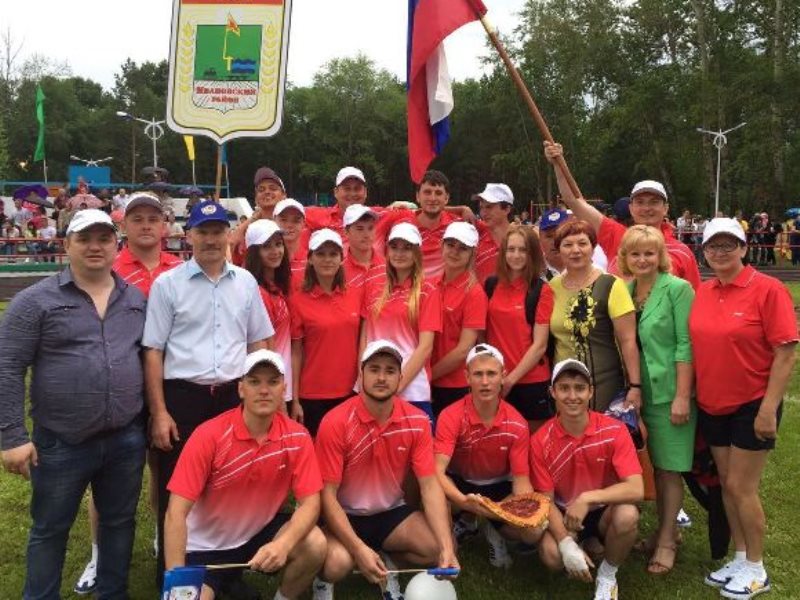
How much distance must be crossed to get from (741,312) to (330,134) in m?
71.5

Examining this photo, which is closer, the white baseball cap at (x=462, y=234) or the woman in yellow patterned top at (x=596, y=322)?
the woman in yellow patterned top at (x=596, y=322)

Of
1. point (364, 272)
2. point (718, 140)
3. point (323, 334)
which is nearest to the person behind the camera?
point (323, 334)

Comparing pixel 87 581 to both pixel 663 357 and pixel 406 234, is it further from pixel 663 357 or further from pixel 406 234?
pixel 663 357

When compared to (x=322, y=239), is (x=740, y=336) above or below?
below

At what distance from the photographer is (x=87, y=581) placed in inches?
189

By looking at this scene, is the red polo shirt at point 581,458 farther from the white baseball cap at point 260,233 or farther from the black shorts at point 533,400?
the white baseball cap at point 260,233

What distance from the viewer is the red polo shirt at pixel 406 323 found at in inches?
201

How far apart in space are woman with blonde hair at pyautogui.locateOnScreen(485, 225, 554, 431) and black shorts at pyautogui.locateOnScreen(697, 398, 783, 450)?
3.50 ft

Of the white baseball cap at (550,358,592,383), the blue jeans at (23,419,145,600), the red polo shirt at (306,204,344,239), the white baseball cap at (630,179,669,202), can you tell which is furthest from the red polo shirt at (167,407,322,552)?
the white baseball cap at (630,179,669,202)

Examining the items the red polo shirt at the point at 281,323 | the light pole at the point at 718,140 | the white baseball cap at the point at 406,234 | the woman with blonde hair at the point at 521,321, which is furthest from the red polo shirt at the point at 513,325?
the light pole at the point at 718,140

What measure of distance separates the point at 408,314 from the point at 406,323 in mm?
65

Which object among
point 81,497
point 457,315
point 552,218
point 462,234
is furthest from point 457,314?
point 81,497

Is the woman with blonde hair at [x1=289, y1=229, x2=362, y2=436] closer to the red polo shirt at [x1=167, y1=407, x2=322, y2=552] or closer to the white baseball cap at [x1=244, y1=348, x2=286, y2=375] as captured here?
the red polo shirt at [x1=167, y1=407, x2=322, y2=552]

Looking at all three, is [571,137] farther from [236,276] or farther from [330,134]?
[236,276]
